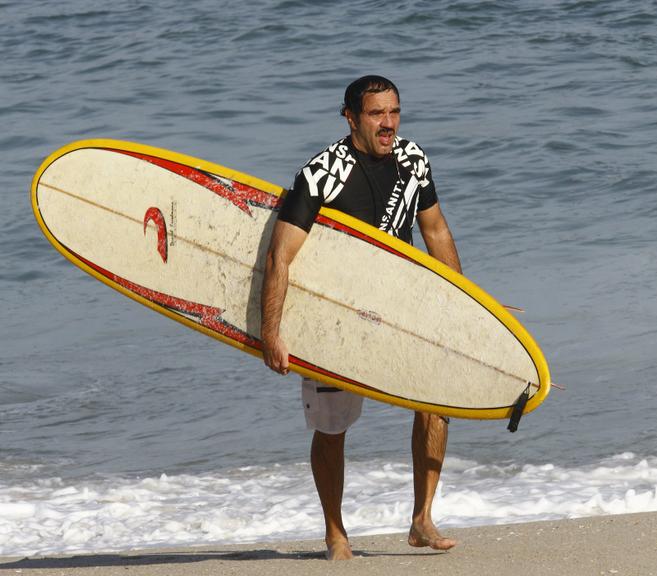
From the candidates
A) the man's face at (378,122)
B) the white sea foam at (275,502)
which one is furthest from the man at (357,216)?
the white sea foam at (275,502)

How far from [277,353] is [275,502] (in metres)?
2.04

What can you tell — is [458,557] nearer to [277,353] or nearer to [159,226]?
[277,353]

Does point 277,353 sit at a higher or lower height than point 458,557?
higher

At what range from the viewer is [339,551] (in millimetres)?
4375

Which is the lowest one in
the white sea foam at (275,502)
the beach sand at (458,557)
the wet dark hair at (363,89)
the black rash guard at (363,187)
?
the white sea foam at (275,502)

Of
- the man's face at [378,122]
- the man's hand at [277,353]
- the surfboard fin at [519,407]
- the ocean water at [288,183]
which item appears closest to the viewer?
the man's face at [378,122]

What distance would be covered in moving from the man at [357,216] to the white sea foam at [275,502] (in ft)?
4.19

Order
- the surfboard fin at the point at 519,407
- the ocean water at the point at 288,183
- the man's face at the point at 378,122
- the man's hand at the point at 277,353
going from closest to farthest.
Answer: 1. the man's face at the point at 378,122
2. the man's hand at the point at 277,353
3. the surfboard fin at the point at 519,407
4. the ocean water at the point at 288,183

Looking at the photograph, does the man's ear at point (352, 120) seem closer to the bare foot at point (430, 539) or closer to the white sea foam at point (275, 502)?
the bare foot at point (430, 539)

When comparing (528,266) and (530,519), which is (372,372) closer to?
(530,519)

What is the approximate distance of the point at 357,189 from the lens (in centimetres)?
415

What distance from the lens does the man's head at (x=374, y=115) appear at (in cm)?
405

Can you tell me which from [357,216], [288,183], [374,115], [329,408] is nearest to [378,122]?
[374,115]

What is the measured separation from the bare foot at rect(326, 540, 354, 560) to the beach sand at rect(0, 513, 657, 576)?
31 millimetres
